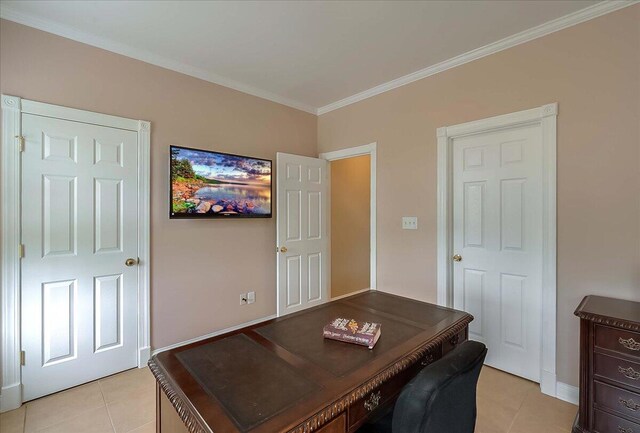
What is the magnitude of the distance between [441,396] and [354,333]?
482 mm

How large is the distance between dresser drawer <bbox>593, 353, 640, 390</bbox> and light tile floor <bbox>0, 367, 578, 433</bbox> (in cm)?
47

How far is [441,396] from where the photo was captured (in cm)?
89

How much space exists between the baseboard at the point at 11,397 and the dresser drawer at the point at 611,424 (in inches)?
144

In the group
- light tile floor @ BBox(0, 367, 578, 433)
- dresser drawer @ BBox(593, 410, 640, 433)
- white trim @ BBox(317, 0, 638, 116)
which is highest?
white trim @ BBox(317, 0, 638, 116)

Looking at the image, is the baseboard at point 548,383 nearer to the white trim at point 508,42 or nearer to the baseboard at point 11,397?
the white trim at point 508,42

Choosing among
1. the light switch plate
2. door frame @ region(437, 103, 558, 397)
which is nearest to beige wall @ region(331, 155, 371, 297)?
the light switch plate

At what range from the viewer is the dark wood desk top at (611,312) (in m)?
1.58

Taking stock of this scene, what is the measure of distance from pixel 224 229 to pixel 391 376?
7.85 ft

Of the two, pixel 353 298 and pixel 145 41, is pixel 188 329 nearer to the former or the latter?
pixel 353 298

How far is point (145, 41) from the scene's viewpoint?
7.85 feet

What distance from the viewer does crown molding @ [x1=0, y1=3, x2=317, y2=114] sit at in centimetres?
206

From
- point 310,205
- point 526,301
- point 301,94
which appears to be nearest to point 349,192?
point 310,205

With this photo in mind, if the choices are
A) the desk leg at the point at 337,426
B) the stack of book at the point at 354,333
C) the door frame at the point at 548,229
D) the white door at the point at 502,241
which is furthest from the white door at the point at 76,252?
the door frame at the point at 548,229

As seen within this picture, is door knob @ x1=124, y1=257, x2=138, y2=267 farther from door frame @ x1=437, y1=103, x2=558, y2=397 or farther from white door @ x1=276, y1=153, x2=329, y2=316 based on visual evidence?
door frame @ x1=437, y1=103, x2=558, y2=397
